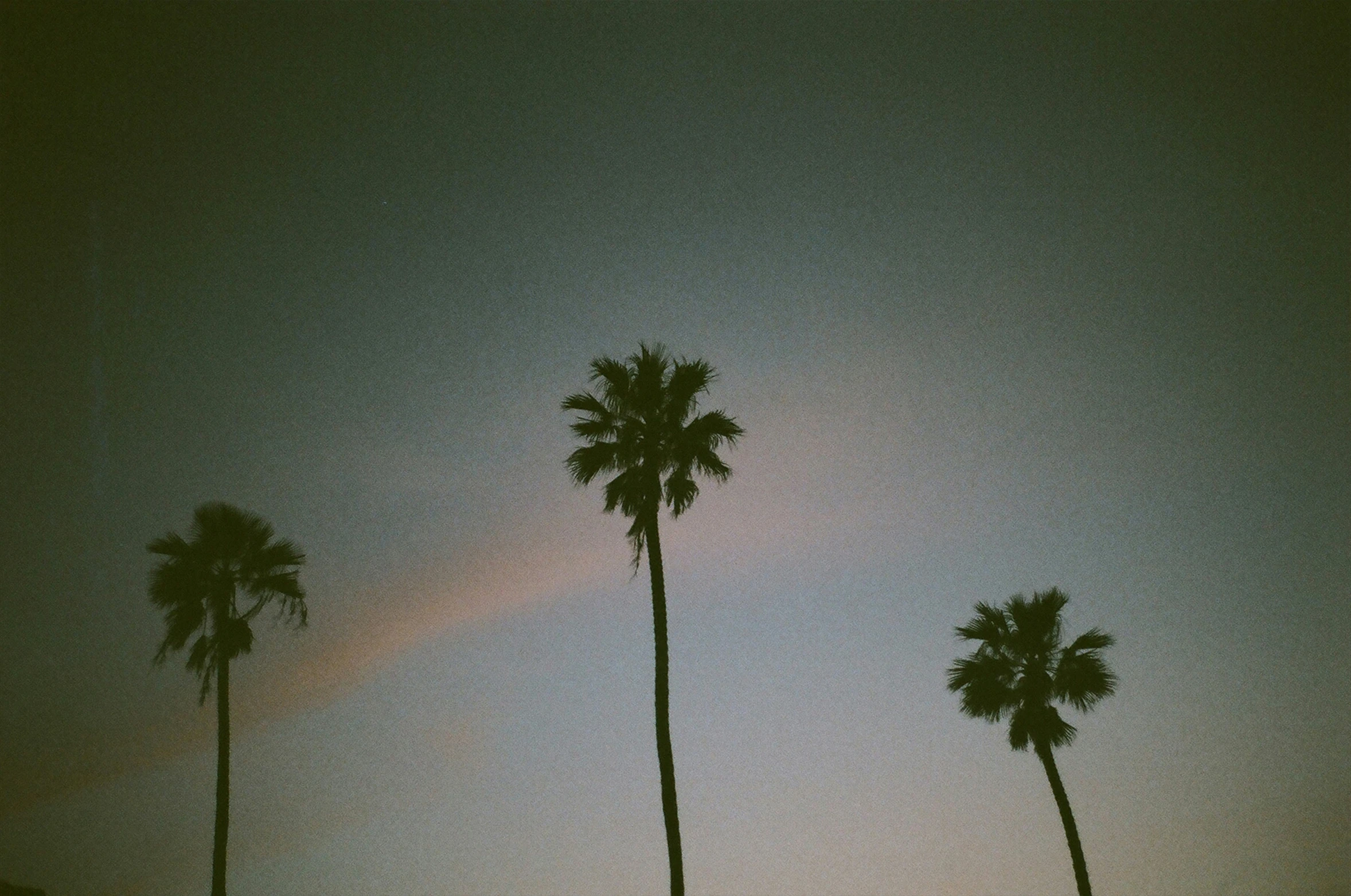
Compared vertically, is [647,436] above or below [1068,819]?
above

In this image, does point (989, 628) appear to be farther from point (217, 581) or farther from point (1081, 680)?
point (217, 581)

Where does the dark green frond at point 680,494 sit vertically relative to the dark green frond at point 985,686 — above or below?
above

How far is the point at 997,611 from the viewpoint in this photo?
23.7 metres

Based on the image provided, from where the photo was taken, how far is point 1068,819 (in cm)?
2112

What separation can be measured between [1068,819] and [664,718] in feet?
43.0

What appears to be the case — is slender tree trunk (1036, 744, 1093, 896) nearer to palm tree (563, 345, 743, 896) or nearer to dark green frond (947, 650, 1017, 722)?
dark green frond (947, 650, 1017, 722)

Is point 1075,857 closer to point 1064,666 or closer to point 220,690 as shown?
point 1064,666

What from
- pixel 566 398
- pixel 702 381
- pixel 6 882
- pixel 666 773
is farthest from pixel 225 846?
pixel 6 882

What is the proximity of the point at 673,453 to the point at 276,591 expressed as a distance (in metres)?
13.1

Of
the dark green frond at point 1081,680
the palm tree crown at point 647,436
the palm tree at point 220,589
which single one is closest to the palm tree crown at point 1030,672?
the dark green frond at point 1081,680

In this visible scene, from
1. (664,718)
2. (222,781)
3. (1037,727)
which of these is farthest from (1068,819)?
(222,781)

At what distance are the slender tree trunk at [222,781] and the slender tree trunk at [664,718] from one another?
1236 cm

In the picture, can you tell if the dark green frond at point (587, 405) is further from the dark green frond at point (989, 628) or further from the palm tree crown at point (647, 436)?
the dark green frond at point (989, 628)

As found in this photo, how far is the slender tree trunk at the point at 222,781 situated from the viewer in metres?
19.1
